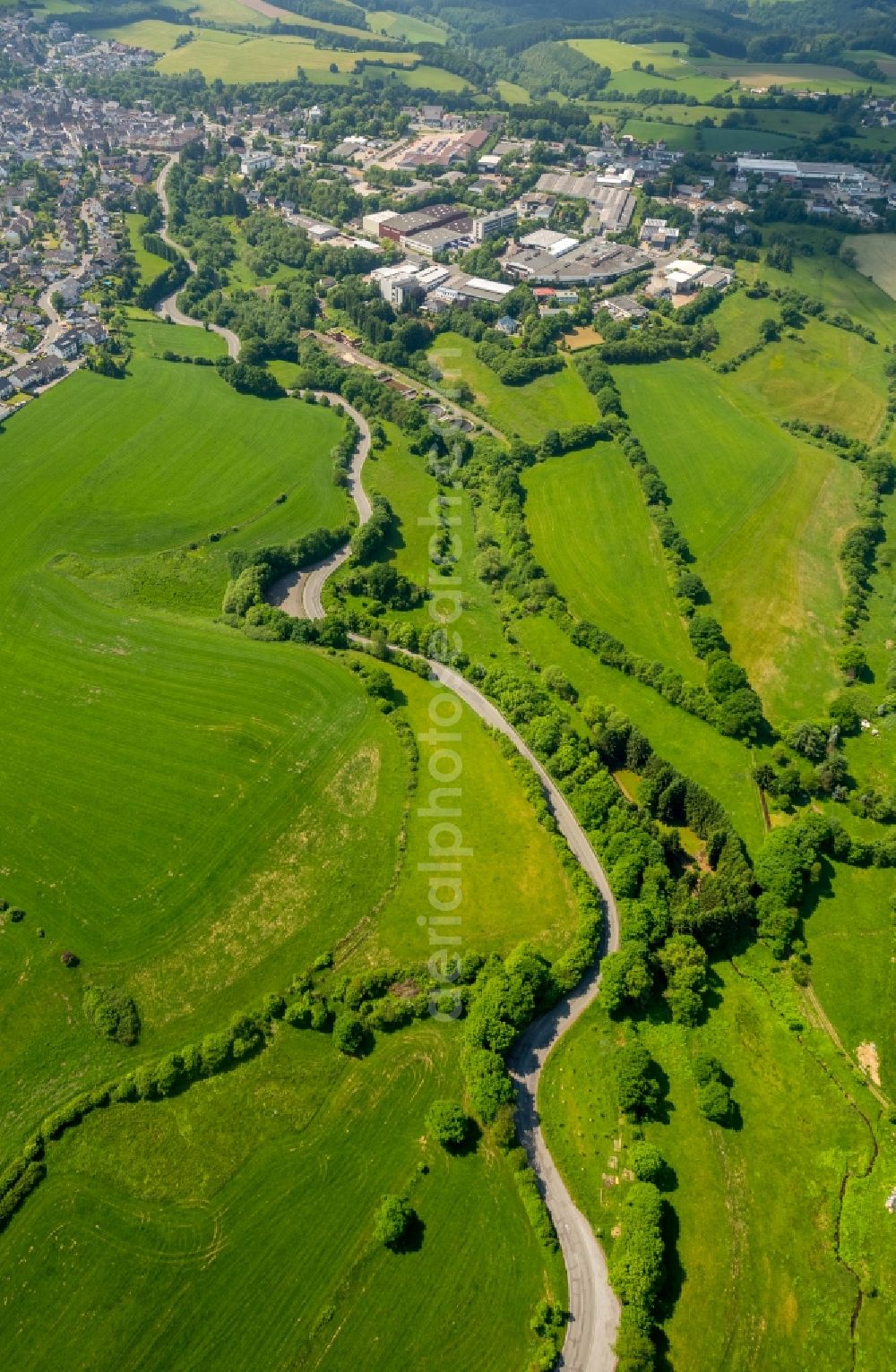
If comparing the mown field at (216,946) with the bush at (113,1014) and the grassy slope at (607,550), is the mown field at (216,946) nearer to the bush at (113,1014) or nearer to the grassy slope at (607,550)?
the bush at (113,1014)

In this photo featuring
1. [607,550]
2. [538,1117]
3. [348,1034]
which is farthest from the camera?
[607,550]

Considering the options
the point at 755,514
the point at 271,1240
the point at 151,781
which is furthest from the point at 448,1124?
the point at 755,514

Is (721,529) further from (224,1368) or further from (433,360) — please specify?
(224,1368)

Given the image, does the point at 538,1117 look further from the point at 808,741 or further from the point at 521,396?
the point at 521,396

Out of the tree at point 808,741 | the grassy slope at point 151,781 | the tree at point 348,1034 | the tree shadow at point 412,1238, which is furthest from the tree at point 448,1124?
the tree at point 808,741

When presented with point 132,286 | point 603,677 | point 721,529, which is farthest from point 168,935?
point 132,286

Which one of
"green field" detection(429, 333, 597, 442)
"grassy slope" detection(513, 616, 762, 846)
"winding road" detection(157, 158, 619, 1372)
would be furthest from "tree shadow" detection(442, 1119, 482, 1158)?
"green field" detection(429, 333, 597, 442)

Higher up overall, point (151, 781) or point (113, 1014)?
point (151, 781)
